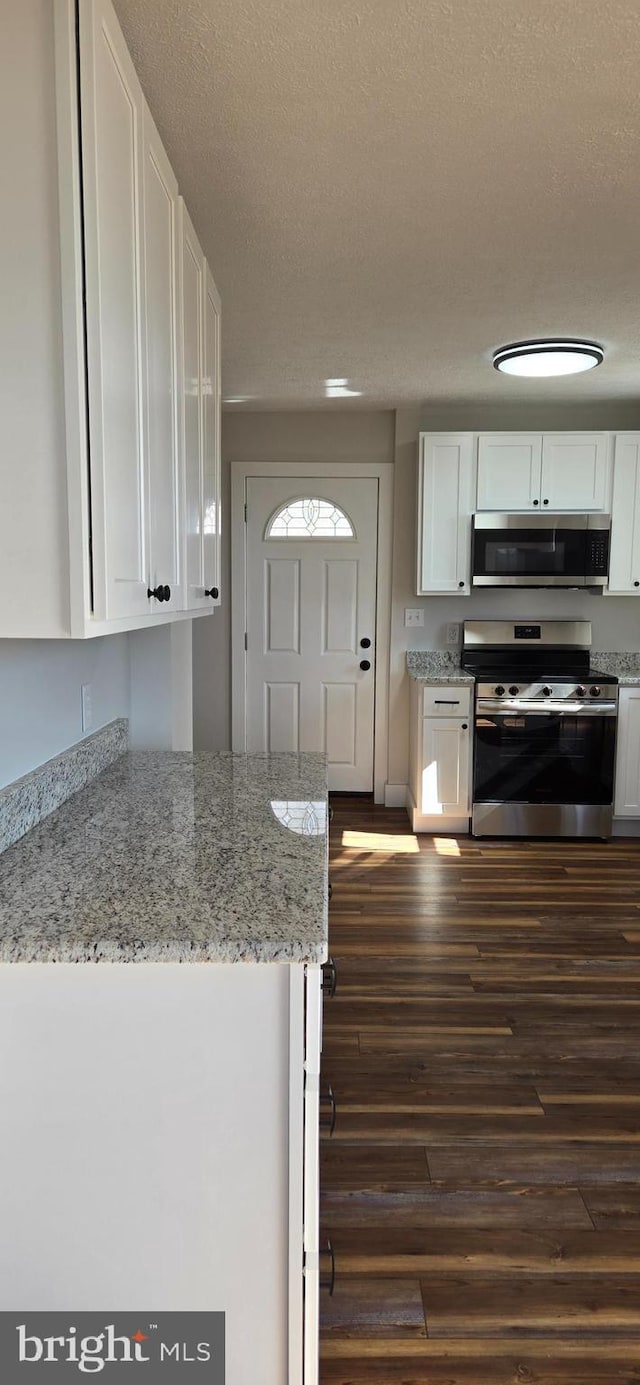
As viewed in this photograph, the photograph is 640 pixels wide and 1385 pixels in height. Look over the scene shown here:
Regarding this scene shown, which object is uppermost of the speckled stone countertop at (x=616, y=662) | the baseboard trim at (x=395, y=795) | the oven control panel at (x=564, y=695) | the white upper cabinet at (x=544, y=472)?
the white upper cabinet at (x=544, y=472)

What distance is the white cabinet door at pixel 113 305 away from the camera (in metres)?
1.14

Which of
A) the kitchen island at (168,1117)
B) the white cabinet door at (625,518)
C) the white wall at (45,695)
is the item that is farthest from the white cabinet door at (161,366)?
the white cabinet door at (625,518)

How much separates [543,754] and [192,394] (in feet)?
9.98

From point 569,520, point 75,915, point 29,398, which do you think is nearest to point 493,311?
point 569,520

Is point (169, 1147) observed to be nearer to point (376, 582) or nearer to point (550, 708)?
point (550, 708)

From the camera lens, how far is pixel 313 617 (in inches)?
199

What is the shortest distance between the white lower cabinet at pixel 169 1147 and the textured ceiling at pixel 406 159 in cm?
169

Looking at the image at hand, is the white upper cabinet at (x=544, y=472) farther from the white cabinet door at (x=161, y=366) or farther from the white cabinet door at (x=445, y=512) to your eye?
the white cabinet door at (x=161, y=366)

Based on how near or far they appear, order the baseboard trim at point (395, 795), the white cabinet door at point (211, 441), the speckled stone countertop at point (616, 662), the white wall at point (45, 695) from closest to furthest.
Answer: the white wall at point (45, 695)
the white cabinet door at point (211, 441)
the speckled stone countertop at point (616, 662)
the baseboard trim at point (395, 795)

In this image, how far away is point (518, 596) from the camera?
16.0 feet

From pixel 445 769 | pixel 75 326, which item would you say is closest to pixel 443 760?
pixel 445 769

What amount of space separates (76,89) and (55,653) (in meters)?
1.15

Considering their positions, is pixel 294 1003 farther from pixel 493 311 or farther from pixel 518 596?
pixel 518 596

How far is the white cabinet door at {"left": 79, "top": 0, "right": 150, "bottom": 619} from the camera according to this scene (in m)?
1.14
